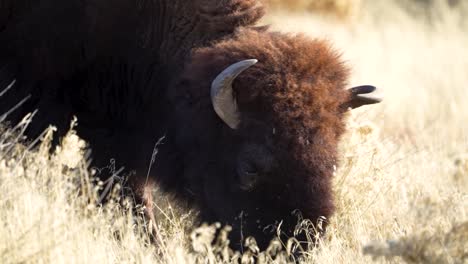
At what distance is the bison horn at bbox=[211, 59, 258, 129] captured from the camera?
5.59 m

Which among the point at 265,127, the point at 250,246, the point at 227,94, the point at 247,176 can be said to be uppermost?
the point at 227,94

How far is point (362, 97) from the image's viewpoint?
616 centimetres

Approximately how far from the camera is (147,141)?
21.9 feet

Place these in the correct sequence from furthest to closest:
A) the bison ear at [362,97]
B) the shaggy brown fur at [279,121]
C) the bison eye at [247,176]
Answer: the bison ear at [362,97] → the bison eye at [247,176] → the shaggy brown fur at [279,121]

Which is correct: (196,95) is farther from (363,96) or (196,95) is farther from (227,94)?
(363,96)

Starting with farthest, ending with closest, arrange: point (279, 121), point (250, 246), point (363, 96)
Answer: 1. point (363, 96)
2. point (279, 121)
3. point (250, 246)

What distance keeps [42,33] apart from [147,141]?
1102mm

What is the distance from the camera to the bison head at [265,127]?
5.52m

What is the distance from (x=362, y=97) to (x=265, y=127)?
0.90m

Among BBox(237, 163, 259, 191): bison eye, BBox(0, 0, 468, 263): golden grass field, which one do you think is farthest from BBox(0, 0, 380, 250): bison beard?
BBox(0, 0, 468, 263): golden grass field

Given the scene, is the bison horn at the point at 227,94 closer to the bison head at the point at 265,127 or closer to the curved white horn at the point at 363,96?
the bison head at the point at 265,127

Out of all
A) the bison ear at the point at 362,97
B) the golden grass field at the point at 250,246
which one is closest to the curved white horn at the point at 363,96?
the bison ear at the point at 362,97

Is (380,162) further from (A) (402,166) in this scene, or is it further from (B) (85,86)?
(B) (85,86)

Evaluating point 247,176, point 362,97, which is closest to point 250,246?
point 247,176
